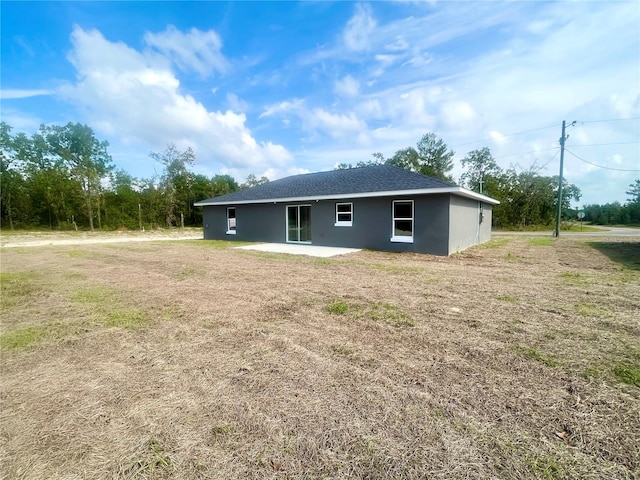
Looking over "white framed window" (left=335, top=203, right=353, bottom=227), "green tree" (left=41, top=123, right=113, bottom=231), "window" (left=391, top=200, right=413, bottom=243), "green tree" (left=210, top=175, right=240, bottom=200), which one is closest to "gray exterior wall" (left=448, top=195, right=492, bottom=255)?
"window" (left=391, top=200, right=413, bottom=243)

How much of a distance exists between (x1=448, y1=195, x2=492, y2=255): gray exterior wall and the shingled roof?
45cm

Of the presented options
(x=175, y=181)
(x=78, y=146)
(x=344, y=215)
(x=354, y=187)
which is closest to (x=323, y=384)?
(x=344, y=215)

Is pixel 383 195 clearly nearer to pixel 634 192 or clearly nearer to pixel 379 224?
pixel 379 224

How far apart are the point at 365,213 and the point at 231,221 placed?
29.9 feet

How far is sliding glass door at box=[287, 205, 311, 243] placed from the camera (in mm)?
14297

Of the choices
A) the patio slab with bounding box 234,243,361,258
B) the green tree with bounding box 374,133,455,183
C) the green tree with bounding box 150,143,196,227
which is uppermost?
the green tree with bounding box 374,133,455,183

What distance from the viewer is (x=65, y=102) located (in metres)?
21.8

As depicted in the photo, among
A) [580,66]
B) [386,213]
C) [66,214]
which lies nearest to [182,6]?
[386,213]

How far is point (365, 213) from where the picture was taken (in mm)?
12375

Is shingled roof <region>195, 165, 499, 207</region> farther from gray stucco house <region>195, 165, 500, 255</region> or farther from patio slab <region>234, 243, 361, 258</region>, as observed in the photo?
patio slab <region>234, 243, 361, 258</region>

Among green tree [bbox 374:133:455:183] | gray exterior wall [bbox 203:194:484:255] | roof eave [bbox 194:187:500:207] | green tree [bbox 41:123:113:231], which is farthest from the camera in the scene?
green tree [bbox 374:133:455:183]

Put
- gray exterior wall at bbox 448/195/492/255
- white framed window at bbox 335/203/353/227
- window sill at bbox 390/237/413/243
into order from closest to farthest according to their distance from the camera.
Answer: gray exterior wall at bbox 448/195/492/255 < window sill at bbox 390/237/413/243 < white framed window at bbox 335/203/353/227

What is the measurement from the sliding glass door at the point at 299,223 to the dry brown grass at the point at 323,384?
9.00 meters

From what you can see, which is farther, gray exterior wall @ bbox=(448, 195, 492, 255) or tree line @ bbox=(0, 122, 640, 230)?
tree line @ bbox=(0, 122, 640, 230)
